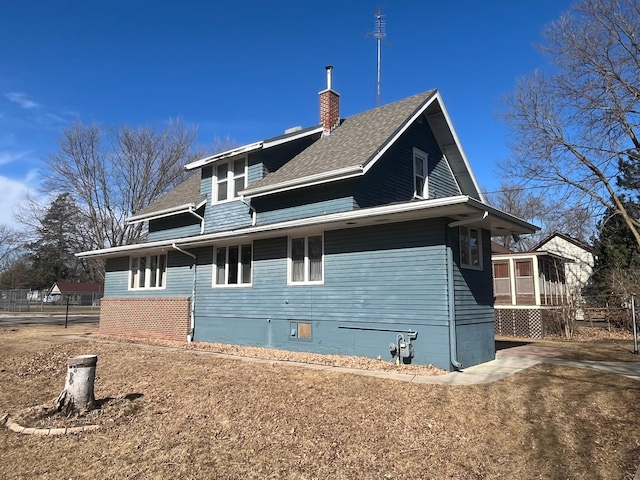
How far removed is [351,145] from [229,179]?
454 cm

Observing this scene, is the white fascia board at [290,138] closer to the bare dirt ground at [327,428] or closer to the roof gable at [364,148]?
A: the roof gable at [364,148]

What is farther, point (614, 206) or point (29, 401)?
point (614, 206)

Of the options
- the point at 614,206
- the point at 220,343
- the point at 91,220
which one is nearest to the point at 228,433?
the point at 220,343

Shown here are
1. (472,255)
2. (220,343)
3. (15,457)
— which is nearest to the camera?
(15,457)

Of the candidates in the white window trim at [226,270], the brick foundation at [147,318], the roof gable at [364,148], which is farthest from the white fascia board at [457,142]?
the brick foundation at [147,318]

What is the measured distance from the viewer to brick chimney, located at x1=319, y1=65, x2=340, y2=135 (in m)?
15.8

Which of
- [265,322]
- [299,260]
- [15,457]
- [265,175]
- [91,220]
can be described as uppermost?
[91,220]

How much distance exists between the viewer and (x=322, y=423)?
233 inches

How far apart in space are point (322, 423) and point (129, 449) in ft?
7.63

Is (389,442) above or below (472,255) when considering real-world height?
below

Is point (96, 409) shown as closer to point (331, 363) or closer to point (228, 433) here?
point (228, 433)

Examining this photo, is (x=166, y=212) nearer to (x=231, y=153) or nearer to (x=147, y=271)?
(x=147, y=271)

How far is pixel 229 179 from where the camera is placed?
50.0 feet

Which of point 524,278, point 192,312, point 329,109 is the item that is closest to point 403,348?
point 192,312
